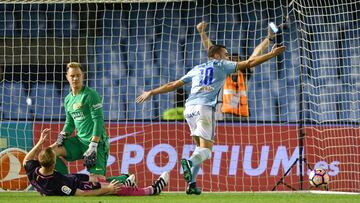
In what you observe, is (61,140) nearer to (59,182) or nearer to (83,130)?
(83,130)

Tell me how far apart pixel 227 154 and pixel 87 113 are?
4382 millimetres

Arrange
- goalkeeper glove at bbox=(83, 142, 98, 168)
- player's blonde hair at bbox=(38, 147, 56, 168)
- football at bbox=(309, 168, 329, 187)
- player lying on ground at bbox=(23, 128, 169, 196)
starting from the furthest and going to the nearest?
football at bbox=(309, 168, 329, 187) < goalkeeper glove at bbox=(83, 142, 98, 168) < player lying on ground at bbox=(23, 128, 169, 196) < player's blonde hair at bbox=(38, 147, 56, 168)

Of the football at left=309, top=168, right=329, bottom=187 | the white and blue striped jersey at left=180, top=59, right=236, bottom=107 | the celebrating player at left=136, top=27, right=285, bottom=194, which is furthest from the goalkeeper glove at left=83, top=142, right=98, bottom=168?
the football at left=309, top=168, right=329, bottom=187

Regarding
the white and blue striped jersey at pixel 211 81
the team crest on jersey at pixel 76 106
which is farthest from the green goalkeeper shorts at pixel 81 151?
the white and blue striped jersey at pixel 211 81

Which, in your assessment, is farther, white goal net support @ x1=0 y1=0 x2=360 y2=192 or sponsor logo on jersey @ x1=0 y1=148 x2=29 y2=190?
white goal net support @ x1=0 y1=0 x2=360 y2=192

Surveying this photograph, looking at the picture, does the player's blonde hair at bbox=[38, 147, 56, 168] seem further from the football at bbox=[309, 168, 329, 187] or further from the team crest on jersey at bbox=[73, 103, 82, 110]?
the football at bbox=[309, 168, 329, 187]

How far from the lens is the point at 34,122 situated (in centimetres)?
1428

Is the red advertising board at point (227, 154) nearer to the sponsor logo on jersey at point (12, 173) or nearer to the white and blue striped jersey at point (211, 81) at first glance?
the sponsor logo on jersey at point (12, 173)

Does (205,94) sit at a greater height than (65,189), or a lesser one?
greater

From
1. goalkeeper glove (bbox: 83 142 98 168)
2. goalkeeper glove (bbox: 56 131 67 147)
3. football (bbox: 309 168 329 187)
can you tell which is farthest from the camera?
football (bbox: 309 168 329 187)

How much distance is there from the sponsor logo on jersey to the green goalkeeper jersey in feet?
9.59

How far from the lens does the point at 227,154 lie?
14.6m

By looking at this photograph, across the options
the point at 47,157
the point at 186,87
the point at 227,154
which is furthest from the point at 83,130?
the point at 186,87

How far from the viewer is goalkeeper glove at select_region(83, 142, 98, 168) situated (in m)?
10.4
